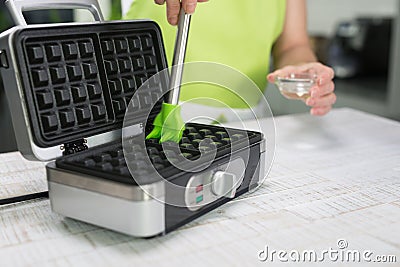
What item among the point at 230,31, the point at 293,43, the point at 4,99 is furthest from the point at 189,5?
the point at 4,99

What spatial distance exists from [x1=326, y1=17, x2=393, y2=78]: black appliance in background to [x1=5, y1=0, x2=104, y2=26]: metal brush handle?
7.71 ft

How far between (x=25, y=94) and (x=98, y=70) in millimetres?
191

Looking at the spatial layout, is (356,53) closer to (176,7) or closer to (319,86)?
(319,86)

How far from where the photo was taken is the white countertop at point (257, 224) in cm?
76

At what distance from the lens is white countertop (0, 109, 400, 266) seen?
0.76m

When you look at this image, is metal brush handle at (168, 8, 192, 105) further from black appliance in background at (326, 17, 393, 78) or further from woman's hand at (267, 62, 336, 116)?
black appliance in background at (326, 17, 393, 78)

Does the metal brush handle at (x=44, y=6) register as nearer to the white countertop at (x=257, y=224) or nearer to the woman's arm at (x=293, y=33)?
the white countertop at (x=257, y=224)

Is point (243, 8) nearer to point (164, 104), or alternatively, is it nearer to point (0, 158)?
point (164, 104)

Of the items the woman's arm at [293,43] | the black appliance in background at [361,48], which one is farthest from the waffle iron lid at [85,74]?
the black appliance in background at [361,48]

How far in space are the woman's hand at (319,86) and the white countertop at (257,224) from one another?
23 centimetres

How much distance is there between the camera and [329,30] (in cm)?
354

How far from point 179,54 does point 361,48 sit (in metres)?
2.32

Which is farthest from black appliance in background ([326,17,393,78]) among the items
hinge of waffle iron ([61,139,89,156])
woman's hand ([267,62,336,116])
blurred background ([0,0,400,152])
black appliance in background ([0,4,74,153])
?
hinge of waffle iron ([61,139,89,156])

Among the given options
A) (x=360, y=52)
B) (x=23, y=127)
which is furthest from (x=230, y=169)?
(x=360, y=52)
